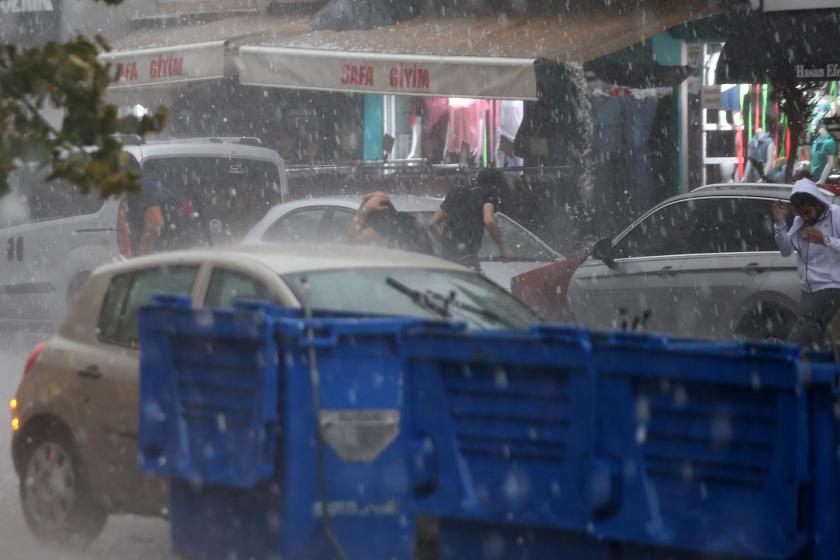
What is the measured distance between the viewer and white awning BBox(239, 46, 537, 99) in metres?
15.5

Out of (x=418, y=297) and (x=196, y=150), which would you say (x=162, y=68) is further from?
(x=418, y=297)

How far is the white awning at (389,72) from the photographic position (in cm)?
1551

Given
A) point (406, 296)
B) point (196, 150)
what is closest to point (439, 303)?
point (406, 296)

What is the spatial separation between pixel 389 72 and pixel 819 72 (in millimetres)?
4596

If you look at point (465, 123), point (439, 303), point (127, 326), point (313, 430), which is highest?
point (465, 123)

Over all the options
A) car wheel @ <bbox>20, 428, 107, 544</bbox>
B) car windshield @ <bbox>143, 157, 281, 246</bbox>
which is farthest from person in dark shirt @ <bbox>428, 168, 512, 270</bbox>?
car wheel @ <bbox>20, 428, 107, 544</bbox>

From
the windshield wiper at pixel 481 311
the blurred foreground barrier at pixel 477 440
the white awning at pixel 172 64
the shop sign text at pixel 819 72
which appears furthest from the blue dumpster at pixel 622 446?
the white awning at pixel 172 64

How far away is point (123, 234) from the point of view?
1435 cm

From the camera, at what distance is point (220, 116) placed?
25609 mm

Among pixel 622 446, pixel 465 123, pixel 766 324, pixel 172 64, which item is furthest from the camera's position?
pixel 465 123

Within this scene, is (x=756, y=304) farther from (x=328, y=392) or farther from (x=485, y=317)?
(x=328, y=392)

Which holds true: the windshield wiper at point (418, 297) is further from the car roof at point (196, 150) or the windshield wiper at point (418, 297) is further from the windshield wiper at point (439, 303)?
the car roof at point (196, 150)

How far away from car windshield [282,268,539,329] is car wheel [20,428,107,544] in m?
1.52

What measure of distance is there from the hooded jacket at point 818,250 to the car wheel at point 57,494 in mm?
5461
